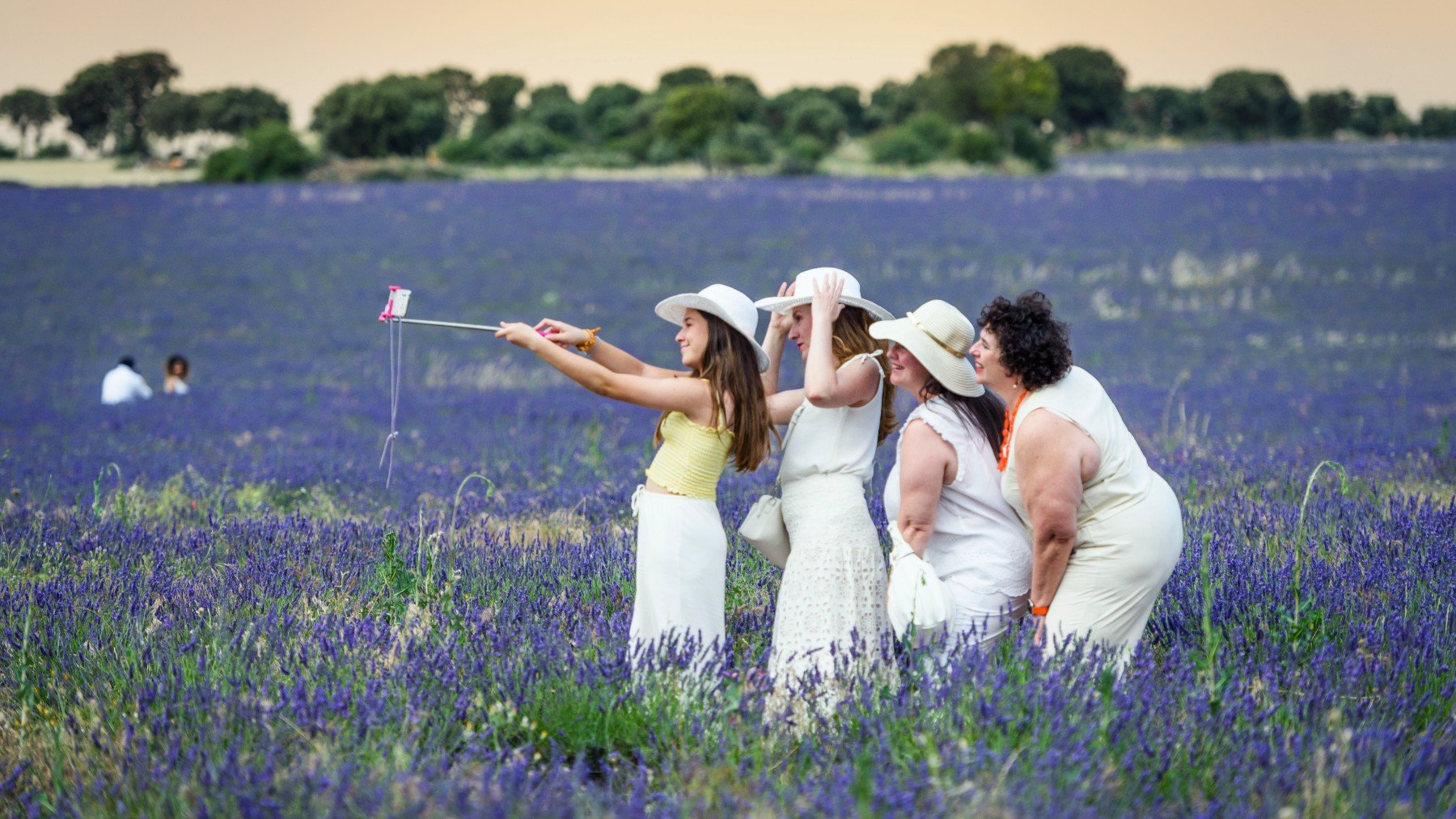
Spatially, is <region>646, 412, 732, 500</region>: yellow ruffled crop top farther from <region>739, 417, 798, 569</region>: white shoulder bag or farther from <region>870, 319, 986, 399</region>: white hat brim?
<region>870, 319, 986, 399</region>: white hat brim

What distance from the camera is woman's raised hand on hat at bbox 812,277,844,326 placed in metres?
3.10

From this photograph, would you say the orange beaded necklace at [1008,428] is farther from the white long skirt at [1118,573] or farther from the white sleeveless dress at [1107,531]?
the white long skirt at [1118,573]

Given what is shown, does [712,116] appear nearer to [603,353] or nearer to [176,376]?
[176,376]

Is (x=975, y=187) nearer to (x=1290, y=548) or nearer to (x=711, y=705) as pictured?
(x=1290, y=548)

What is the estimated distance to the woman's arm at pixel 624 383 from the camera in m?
2.83

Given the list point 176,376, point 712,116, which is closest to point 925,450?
point 176,376

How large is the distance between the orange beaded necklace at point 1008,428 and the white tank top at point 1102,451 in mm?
24

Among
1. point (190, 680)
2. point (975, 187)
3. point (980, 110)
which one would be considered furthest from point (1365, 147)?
point (190, 680)

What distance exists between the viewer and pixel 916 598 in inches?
113

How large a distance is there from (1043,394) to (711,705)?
1125 mm

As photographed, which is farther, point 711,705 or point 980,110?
point 980,110

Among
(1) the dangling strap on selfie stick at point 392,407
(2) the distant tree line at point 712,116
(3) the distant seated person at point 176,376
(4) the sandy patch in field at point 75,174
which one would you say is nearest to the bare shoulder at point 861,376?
(1) the dangling strap on selfie stick at point 392,407

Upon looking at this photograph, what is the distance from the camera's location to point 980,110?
47344mm

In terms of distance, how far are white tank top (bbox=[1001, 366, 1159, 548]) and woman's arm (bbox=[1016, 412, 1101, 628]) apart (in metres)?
0.03
